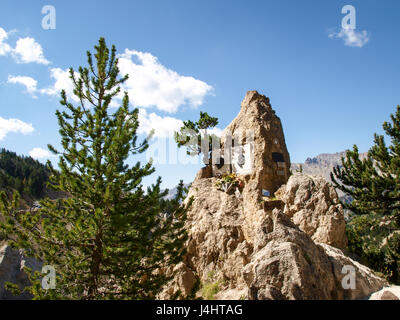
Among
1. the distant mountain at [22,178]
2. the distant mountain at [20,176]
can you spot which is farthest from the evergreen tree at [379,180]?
the distant mountain at [20,176]

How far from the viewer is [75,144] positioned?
9211 mm

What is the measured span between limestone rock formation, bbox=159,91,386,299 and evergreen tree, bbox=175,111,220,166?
231cm

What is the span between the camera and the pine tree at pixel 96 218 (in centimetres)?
837

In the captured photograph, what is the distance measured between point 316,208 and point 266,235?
19.9ft

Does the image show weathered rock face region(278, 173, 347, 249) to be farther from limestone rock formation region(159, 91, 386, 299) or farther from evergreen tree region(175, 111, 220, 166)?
evergreen tree region(175, 111, 220, 166)

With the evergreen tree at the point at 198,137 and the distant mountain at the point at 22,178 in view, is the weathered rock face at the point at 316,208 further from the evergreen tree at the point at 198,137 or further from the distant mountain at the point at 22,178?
the distant mountain at the point at 22,178

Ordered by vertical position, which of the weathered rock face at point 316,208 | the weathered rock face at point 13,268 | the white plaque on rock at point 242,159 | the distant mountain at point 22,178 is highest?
the distant mountain at point 22,178

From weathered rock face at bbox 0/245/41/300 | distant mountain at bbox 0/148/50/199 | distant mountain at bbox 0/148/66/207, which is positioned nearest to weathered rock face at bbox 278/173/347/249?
weathered rock face at bbox 0/245/41/300

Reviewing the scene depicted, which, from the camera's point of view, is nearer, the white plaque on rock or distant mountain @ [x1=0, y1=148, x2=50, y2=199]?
the white plaque on rock

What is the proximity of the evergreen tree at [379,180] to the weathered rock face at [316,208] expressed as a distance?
112 inches

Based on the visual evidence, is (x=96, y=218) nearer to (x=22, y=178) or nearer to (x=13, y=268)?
(x=13, y=268)

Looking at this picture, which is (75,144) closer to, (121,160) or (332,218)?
(121,160)

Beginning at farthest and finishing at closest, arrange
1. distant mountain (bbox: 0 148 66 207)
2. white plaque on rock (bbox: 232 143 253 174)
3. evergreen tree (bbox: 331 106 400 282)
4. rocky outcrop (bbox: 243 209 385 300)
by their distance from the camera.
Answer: distant mountain (bbox: 0 148 66 207), white plaque on rock (bbox: 232 143 253 174), evergreen tree (bbox: 331 106 400 282), rocky outcrop (bbox: 243 209 385 300)

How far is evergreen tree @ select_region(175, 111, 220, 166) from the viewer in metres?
25.1
